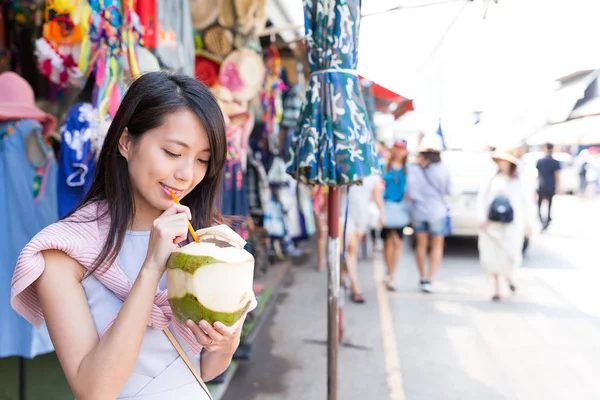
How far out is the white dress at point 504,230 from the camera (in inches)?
225

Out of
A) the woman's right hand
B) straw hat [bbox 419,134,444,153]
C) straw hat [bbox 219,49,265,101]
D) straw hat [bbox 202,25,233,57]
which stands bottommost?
the woman's right hand

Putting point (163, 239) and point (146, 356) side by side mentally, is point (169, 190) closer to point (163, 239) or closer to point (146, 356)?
point (163, 239)

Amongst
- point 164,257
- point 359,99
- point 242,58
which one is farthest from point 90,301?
point 242,58

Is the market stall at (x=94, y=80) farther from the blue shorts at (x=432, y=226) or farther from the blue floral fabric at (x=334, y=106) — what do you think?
the blue shorts at (x=432, y=226)

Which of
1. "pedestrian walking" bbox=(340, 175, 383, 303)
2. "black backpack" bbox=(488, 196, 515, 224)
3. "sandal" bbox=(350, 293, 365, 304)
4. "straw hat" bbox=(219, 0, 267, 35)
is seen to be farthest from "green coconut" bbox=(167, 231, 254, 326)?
"black backpack" bbox=(488, 196, 515, 224)

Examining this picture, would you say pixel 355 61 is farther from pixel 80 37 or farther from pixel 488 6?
pixel 80 37

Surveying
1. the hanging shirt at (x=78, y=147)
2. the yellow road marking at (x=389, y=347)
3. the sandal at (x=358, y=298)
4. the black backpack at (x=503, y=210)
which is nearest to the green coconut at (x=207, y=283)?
the hanging shirt at (x=78, y=147)

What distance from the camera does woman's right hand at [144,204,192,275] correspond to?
104 cm

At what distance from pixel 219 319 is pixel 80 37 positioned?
2182 mm

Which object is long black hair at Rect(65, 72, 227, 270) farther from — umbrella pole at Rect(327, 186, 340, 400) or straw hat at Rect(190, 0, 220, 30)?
straw hat at Rect(190, 0, 220, 30)

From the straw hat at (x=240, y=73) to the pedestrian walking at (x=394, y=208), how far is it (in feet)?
8.32

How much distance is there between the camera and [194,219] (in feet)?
4.69

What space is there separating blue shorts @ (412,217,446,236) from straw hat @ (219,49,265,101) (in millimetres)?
2898

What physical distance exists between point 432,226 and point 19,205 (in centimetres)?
478
